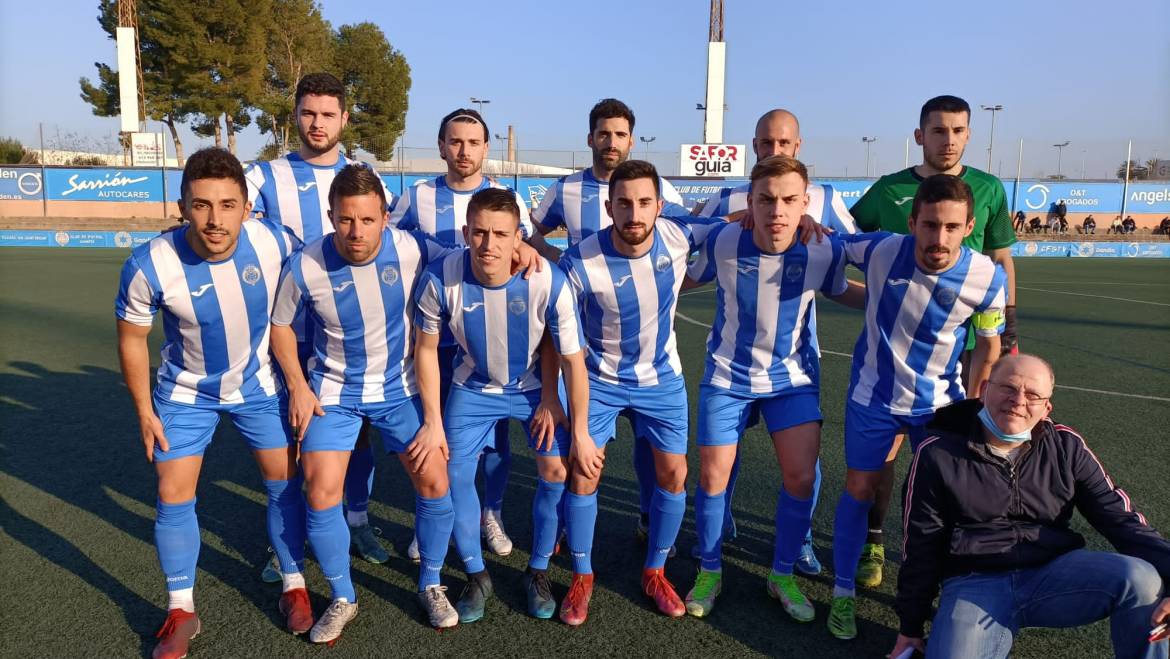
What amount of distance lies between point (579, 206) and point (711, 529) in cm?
194

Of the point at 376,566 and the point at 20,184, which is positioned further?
the point at 20,184

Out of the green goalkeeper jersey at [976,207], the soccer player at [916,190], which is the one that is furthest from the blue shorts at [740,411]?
the green goalkeeper jersey at [976,207]

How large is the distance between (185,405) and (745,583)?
2720mm

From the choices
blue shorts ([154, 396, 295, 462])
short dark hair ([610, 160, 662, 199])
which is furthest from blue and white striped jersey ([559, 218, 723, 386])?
blue shorts ([154, 396, 295, 462])

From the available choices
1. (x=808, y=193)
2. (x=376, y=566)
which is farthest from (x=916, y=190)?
(x=376, y=566)

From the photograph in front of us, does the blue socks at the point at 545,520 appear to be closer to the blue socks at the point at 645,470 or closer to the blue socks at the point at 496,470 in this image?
the blue socks at the point at 496,470

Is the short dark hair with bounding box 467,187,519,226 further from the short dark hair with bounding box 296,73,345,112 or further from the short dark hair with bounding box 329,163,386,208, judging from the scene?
the short dark hair with bounding box 296,73,345,112

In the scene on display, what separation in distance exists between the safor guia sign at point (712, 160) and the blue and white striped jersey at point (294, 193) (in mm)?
28174

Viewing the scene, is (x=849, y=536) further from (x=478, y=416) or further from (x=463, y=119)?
(x=463, y=119)

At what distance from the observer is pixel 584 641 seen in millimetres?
3037

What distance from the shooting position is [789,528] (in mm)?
3314

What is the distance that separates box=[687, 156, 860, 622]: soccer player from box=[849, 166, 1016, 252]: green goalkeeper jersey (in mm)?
612

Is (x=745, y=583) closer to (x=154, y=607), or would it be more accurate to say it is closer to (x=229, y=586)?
(x=229, y=586)

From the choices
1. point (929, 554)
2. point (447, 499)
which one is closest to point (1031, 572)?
point (929, 554)
